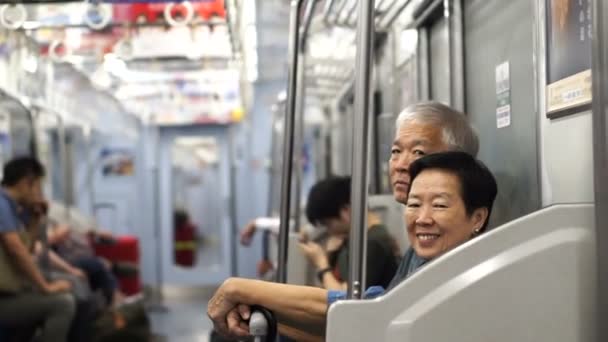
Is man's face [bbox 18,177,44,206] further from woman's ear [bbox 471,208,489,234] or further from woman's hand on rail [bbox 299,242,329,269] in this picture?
woman's ear [bbox 471,208,489,234]

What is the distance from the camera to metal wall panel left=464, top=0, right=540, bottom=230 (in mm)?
2402

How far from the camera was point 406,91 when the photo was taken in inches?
159

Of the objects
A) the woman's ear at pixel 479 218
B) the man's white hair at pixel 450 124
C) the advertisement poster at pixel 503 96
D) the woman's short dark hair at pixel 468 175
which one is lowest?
the woman's ear at pixel 479 218

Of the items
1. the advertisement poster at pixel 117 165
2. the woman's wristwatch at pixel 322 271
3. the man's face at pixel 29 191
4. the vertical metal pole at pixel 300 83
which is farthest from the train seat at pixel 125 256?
the woman's wristwatch at pixel 322 271

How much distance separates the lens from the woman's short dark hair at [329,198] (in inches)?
147

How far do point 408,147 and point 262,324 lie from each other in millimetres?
725

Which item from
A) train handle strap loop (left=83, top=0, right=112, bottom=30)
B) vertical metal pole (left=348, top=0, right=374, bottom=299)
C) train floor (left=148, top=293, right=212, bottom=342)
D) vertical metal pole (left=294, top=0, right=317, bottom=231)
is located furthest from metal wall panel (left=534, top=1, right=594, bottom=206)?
train floor (left=148, top=293, right=212, bottom=342)

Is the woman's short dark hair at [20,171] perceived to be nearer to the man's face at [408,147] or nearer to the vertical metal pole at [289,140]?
the vertical metal pole at [289,140]

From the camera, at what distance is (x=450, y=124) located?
2.37 meters

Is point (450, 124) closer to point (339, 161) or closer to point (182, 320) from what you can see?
point (339, 161)

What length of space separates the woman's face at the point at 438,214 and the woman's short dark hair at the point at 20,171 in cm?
380

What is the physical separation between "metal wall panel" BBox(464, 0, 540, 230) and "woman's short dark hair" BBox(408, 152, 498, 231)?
31 cm

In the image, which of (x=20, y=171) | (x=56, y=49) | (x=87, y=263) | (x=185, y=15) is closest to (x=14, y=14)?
(x=185, y=15)

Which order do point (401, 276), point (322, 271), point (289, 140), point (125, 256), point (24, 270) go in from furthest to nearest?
point (125, 256), point (24, 270), point (322, 271), point (289, 140), point (401, 276)
